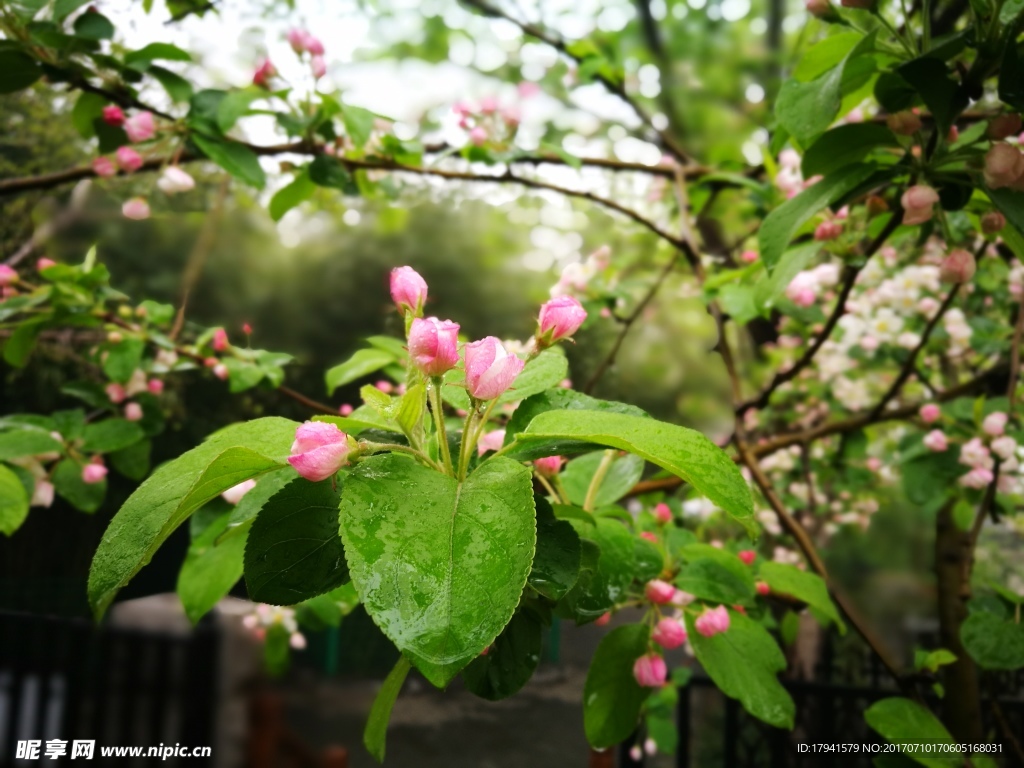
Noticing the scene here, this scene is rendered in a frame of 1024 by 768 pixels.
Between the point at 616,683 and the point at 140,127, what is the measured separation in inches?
37.5

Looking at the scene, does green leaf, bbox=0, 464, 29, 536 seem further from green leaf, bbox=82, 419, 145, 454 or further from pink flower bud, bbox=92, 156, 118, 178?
pink flower bud, bbox=92, 156, 118, 178

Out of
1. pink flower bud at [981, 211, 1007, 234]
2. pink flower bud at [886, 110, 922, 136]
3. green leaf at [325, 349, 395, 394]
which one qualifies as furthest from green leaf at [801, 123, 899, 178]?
green leaf at [325, 349, 395, 394]

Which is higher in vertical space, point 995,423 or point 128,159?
point 128,159

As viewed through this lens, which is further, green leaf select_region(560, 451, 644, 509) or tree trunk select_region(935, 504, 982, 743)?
tree trunk select_region(935, 504, 982, 743)

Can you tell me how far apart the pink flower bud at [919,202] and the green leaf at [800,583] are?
399mm

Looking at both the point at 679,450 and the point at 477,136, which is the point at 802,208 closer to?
the point at 679,450

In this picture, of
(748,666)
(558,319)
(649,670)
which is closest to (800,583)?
(748,666)

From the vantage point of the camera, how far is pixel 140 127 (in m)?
0.93

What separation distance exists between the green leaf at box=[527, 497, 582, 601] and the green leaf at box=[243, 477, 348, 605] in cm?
12

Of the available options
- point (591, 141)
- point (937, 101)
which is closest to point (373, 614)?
point (937, 101)

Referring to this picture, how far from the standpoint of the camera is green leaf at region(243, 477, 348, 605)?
1.23 feet

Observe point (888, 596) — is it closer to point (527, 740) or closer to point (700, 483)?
point (527, 740)

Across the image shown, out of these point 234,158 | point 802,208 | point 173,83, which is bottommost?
point 802,208

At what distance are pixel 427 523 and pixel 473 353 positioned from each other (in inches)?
4.2
